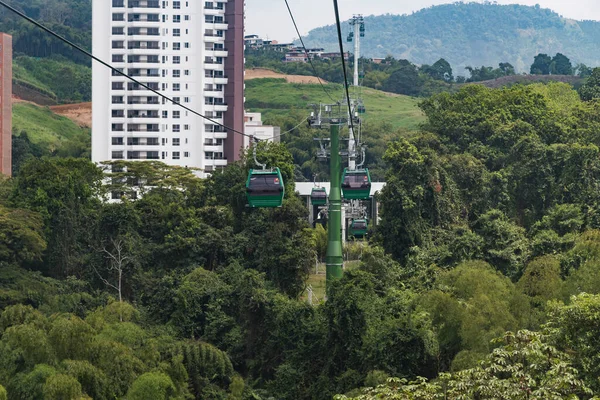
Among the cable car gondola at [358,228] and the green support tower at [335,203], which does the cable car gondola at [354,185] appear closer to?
the green support tower at [335,203]

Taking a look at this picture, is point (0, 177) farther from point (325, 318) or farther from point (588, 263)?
point (588, 263)

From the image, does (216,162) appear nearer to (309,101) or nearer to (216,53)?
(216,53)

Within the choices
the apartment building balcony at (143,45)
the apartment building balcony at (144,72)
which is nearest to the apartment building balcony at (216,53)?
the apartment building balcony at (143,45)

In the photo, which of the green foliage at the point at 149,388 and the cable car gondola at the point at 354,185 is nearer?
the green foliage at the point at 149,388

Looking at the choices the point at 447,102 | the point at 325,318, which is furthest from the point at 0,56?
the point at 325,318

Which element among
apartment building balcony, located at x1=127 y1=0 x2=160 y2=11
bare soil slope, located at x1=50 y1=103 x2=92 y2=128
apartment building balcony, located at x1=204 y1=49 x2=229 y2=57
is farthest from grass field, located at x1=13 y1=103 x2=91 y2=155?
apartment building balcony, located at x1=204 y1=49 x2=229 y2=57

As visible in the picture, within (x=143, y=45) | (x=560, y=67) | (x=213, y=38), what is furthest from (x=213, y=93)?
(x=560, y=67)

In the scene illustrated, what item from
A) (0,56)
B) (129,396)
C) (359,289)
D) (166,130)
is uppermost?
(0,56)
